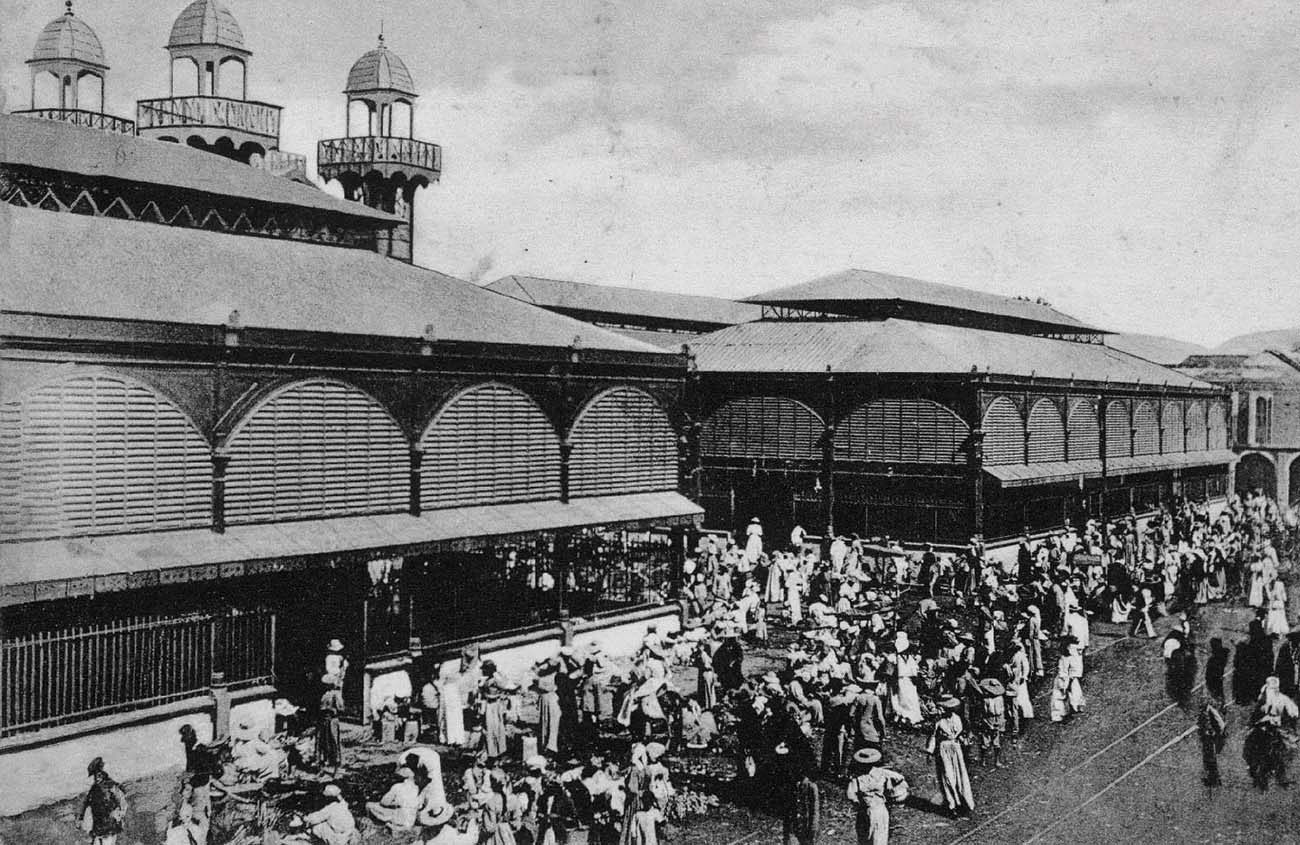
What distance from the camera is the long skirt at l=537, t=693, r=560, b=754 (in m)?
19.0

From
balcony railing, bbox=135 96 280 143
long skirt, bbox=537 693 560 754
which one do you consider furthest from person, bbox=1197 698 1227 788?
balcony railing, bbox=135 96 280 143

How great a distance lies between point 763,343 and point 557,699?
29.1 metres

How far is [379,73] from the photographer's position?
Result: 35.9 metres

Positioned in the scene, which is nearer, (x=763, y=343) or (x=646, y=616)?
(x=646, y=616)

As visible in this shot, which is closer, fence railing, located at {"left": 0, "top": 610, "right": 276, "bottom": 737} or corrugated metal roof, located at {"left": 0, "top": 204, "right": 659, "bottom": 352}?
fence railing, located at {"left": 0, "top": 610, "right": 276, "bottom": 737}

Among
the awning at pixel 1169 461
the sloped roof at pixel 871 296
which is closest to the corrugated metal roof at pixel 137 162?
the sloped roof at pixel 871 296

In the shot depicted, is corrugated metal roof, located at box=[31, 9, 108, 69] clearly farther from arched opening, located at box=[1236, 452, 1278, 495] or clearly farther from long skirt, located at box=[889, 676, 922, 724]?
arched opening, located at box=[1236, 452, 1278, 495]

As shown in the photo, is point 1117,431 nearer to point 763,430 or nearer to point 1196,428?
point 1196,428

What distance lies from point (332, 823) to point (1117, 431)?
44.5 metres

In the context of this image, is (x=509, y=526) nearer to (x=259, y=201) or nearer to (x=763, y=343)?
(x=259, y=201)

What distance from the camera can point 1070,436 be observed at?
45.4 meters

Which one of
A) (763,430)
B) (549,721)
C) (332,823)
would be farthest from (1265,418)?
(332,823)

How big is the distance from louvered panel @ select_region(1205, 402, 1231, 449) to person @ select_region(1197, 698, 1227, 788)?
163ft

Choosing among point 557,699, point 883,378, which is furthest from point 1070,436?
point 557,699
